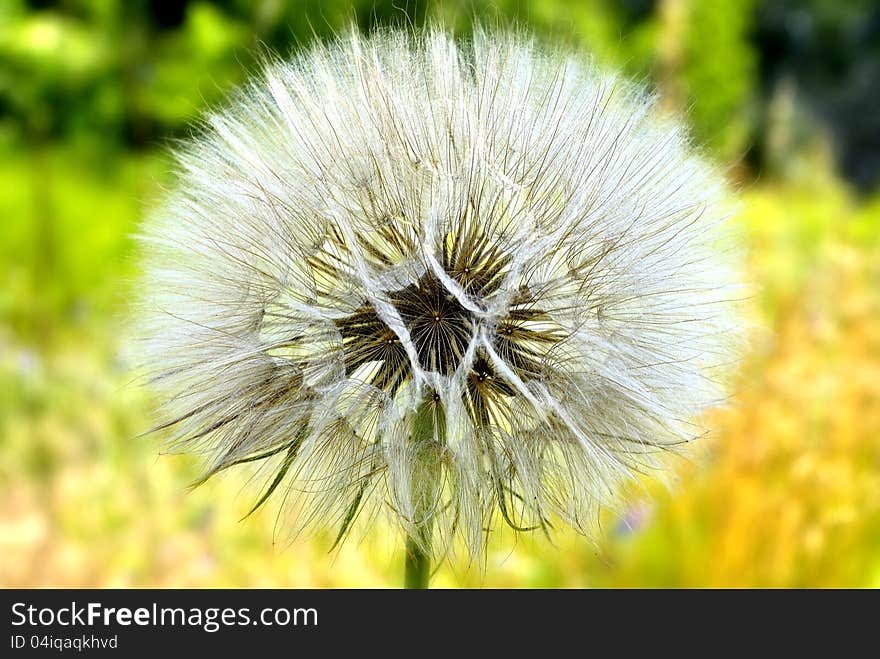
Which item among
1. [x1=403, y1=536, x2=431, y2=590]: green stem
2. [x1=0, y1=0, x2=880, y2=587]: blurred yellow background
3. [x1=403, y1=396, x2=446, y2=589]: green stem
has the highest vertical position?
[x1=0, y1=0, x2=880, y2=587]: blurred yellow background

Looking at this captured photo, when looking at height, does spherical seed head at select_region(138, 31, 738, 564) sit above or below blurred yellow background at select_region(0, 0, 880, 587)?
below

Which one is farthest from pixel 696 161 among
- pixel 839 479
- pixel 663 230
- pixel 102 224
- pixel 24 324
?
pixel 102 224

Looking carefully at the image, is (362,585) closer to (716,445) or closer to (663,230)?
(716,445)

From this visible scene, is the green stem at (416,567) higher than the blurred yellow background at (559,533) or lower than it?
lower

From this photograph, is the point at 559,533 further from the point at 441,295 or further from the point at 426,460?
the point at 441,295

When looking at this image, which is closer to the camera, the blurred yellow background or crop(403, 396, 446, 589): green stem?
crop(403, 396, 446, 589): green stem

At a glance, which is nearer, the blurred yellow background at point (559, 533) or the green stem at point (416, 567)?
the green stem at point (416, 567)
